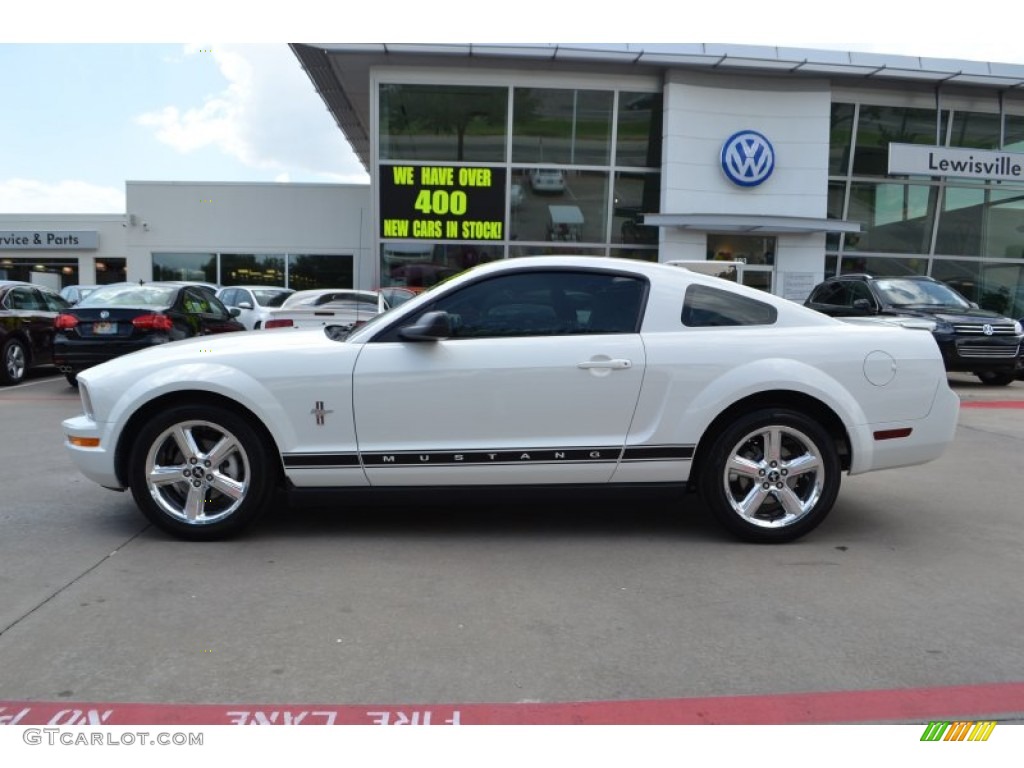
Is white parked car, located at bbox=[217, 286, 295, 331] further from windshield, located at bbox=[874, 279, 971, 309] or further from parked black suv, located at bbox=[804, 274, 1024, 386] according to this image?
windshield, located at bbox=[874, 279, 971, 309]

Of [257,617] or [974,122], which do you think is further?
[974,122]

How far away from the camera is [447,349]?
446cm

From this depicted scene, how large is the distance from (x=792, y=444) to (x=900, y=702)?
1.95m

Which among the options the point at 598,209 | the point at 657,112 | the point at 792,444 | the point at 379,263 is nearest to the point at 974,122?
the point at 657,112

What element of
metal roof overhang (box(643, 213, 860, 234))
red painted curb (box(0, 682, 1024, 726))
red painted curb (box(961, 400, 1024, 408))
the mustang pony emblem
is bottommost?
red painted curb (box(961, 400, 1024, 408))

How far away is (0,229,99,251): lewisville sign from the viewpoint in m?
31.5

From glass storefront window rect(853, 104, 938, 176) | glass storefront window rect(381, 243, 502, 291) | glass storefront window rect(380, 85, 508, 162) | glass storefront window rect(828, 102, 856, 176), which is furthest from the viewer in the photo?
glass storefront window rect(853, 104, 938, 176)

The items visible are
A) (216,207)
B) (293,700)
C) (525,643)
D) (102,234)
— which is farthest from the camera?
(102,234)

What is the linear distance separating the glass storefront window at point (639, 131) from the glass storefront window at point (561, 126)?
36 cm

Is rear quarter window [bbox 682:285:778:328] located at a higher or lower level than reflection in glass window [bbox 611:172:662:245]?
lower

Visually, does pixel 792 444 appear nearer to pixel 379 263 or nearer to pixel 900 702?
pixel 900 702

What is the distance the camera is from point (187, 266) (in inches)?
1088

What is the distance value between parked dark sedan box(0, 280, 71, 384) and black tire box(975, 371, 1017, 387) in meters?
15.5

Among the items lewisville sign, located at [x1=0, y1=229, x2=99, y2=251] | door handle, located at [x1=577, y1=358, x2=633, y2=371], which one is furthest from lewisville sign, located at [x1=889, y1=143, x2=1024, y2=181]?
lewisville sign, located at [x1=0, y1=229, x2=99, y2=251]
